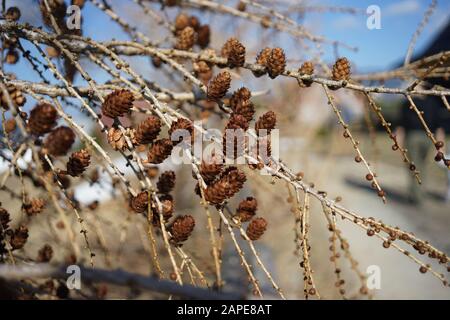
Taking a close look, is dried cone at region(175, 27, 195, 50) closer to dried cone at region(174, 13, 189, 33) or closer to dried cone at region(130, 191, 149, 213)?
dried cone at region(174, 13, 189, 33)

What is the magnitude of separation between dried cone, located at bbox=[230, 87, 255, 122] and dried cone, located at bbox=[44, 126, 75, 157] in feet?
1.56

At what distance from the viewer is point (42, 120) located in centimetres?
92

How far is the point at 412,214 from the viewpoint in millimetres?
7195

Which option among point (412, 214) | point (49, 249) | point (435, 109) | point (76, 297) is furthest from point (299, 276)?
point (435, 109)

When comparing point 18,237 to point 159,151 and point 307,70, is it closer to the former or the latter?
point 159,151

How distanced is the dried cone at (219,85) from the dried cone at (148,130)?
0.21 metres

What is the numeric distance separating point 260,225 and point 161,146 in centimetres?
40

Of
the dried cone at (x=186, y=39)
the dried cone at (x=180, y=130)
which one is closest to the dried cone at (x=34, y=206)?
the dried cone at (x=180, y=130)

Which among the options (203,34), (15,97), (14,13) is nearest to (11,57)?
(14,13)

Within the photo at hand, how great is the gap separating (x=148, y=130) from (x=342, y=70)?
0.57m

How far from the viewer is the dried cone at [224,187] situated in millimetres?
1021

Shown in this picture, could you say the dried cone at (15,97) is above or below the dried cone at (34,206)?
above

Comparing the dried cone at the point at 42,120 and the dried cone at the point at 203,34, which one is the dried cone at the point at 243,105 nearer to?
the dried cone at the point at 42,120

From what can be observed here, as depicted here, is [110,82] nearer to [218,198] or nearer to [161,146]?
[161,146]
